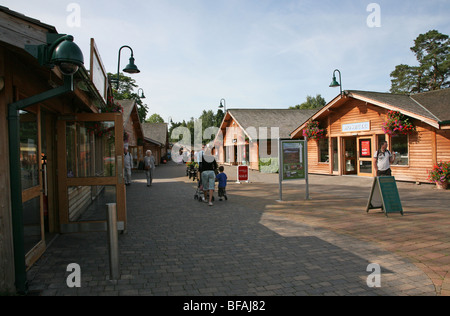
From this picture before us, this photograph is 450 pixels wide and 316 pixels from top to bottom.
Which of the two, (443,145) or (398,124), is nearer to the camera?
(443,145)

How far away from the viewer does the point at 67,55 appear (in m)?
3.46

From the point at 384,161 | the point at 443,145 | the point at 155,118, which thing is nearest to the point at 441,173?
the point at 443,145

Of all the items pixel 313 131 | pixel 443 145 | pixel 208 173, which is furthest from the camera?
pixel 313 131

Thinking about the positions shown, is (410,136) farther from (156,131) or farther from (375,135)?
(156,131)

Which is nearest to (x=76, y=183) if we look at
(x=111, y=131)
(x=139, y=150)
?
(x=111, y=131)

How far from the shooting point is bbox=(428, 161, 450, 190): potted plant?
11.9 metres

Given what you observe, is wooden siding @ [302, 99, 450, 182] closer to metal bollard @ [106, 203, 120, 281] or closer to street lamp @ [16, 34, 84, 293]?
metal bollard @ [106, 203, 120, 281]

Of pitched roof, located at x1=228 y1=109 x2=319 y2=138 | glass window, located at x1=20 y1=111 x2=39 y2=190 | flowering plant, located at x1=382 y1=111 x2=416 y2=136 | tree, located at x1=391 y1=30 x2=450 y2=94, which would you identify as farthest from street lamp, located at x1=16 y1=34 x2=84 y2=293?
tree, located at x1=391 y1=30 x2=450 y2=94

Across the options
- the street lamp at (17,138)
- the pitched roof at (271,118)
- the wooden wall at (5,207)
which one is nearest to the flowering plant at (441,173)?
the street lamp at (17,138)

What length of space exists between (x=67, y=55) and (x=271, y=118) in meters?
27.1

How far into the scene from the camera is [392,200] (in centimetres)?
765

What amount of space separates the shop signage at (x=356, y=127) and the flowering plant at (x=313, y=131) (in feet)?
5.06

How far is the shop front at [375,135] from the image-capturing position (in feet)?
43.5
